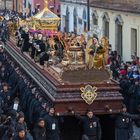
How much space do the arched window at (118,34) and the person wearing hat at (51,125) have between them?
17.0 meters

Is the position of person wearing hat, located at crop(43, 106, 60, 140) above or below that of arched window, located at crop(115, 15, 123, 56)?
below

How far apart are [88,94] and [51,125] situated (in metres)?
1.09

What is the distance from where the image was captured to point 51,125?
13992 millimetres

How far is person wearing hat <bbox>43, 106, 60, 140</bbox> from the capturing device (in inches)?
552

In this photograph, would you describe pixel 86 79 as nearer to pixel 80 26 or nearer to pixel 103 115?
pixel 103 115

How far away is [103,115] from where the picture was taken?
1473 centimetres

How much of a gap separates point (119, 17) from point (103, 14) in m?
2.98

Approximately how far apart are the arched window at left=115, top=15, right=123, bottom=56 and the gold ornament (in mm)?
16618

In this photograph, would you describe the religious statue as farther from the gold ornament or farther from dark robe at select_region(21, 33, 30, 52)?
dark robe at select_region(21, 33, 30, 52)

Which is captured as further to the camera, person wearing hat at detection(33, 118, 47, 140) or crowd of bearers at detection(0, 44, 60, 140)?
person wearing hat at detection(33, 118, 47, 140)

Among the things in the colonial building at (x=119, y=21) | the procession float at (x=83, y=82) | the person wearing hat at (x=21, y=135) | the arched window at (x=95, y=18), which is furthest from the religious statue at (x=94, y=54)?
the arched window at (x=95, y=18)

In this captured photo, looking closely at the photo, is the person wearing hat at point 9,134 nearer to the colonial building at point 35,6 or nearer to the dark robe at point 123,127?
the dark robe at point 123,127

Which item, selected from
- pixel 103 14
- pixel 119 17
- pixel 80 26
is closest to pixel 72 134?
pixel 119 17

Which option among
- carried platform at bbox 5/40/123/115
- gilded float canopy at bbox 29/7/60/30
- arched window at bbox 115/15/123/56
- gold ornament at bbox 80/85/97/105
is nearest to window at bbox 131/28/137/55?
arched window at bbox 115/15/123/56
